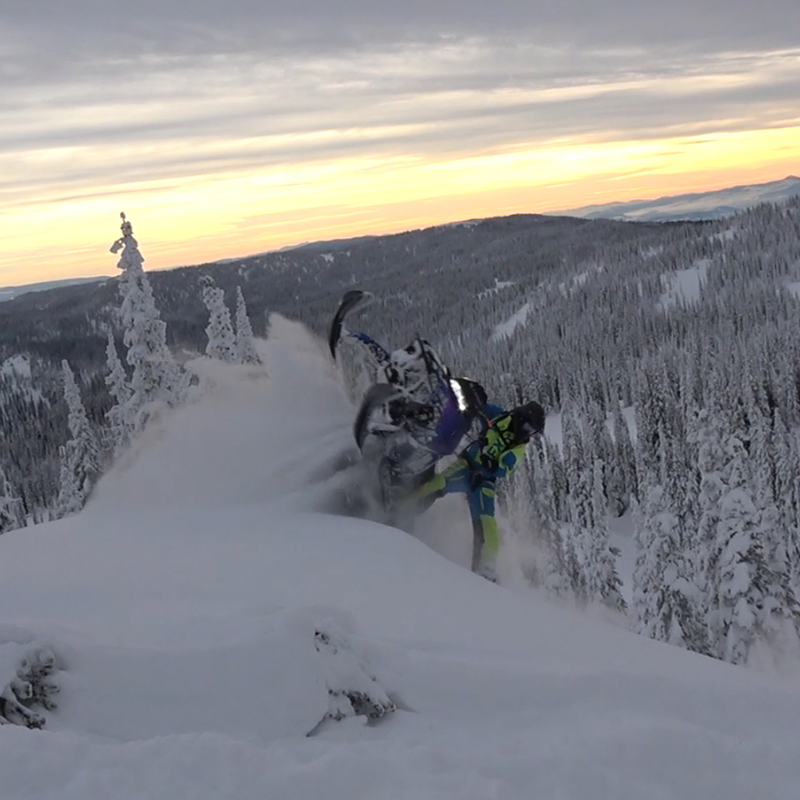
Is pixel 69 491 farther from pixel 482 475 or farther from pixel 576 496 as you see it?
pixel 576 496

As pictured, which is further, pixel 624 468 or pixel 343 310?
pixel 624 468

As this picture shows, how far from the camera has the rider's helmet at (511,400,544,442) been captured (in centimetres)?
934

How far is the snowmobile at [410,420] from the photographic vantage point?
9367 millimetres

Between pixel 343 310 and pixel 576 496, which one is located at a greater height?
pixel 343 310

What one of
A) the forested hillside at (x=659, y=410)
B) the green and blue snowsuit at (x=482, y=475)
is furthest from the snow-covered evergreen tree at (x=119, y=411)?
the green and blue snowsuit at (x=482, y=475)

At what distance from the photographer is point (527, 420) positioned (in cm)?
939

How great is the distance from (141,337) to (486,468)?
18.9 metres

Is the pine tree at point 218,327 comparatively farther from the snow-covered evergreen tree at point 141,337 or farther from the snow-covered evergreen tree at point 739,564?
the snow-covered evergreen tree at point 739,564

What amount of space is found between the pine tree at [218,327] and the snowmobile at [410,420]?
27.6 metres

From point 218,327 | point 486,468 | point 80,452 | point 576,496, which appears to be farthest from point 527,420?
point 576,496

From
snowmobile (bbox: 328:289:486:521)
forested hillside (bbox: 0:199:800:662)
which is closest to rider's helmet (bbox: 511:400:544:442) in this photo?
snowmobile (bbox: 328:289:486:521)

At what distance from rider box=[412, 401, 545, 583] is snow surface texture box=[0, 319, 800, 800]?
63.4 inches

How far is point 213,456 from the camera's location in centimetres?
985

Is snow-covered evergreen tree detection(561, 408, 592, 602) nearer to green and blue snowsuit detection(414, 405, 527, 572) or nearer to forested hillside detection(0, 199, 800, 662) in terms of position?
forested hillside detection(0, 199, 800, 662)
